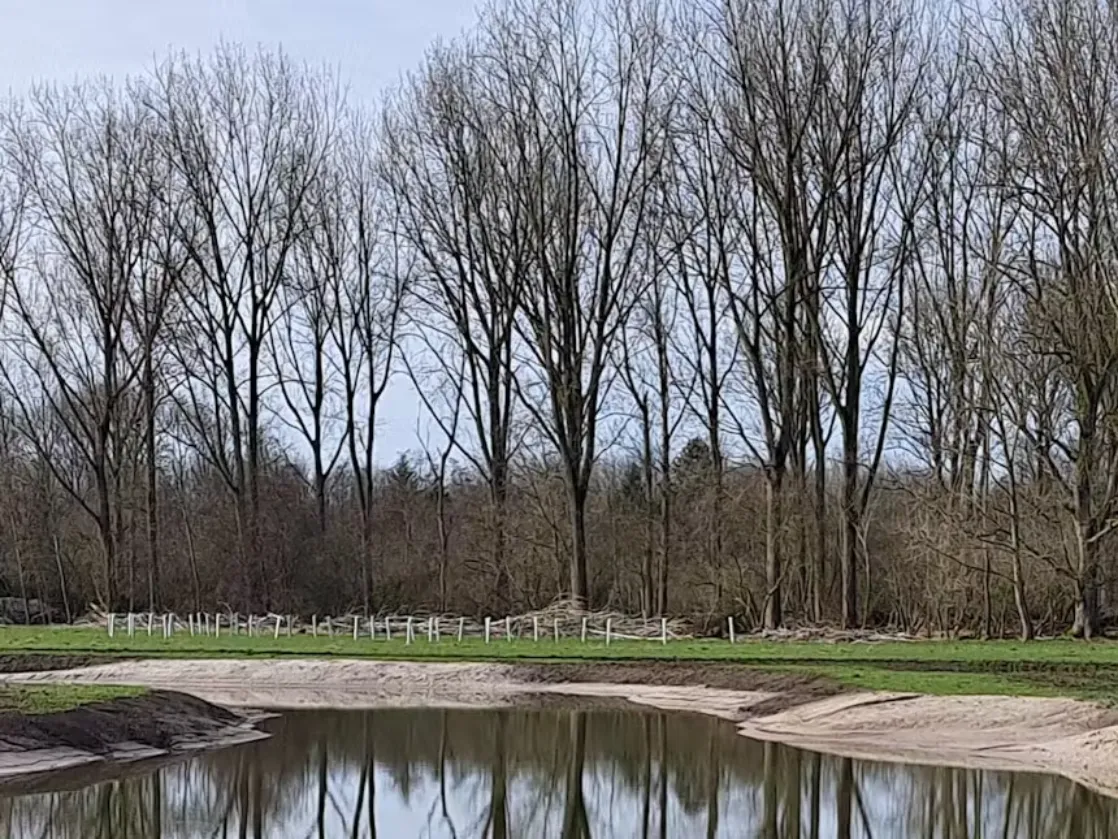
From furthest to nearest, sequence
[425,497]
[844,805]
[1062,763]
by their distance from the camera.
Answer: [425,497] < [1062,763] < [844,805]

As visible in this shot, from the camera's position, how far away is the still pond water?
16297 mm

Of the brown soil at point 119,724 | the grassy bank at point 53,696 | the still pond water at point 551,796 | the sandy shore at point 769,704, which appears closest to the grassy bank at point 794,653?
the sandy shore at point 769,704

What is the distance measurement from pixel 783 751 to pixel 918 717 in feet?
8.19

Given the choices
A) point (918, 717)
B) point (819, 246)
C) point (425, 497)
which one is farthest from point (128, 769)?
point (425, 497)

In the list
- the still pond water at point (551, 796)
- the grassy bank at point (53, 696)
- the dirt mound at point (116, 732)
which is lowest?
the still pond water at point (551, 796)

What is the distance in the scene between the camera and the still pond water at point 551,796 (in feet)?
53.5

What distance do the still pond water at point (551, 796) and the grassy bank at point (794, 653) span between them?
4.68m

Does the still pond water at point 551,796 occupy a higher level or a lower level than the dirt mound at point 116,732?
lower

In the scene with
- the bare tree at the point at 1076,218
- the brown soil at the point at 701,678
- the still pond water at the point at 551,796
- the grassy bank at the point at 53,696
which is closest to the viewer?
the still pond water at the point at 551,796

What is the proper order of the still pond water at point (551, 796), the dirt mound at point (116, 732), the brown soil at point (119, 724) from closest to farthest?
the still pond water at point (551, 796)
the dirt mound at point (116, 732)
the brown soil at point (119, 724)

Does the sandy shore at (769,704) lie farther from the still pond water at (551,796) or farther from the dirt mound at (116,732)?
the dirt mound at (116,732)

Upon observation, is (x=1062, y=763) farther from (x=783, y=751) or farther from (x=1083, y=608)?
(x=1083, y=608)

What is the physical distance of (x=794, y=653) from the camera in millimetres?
32250

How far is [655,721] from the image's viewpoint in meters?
25.8
